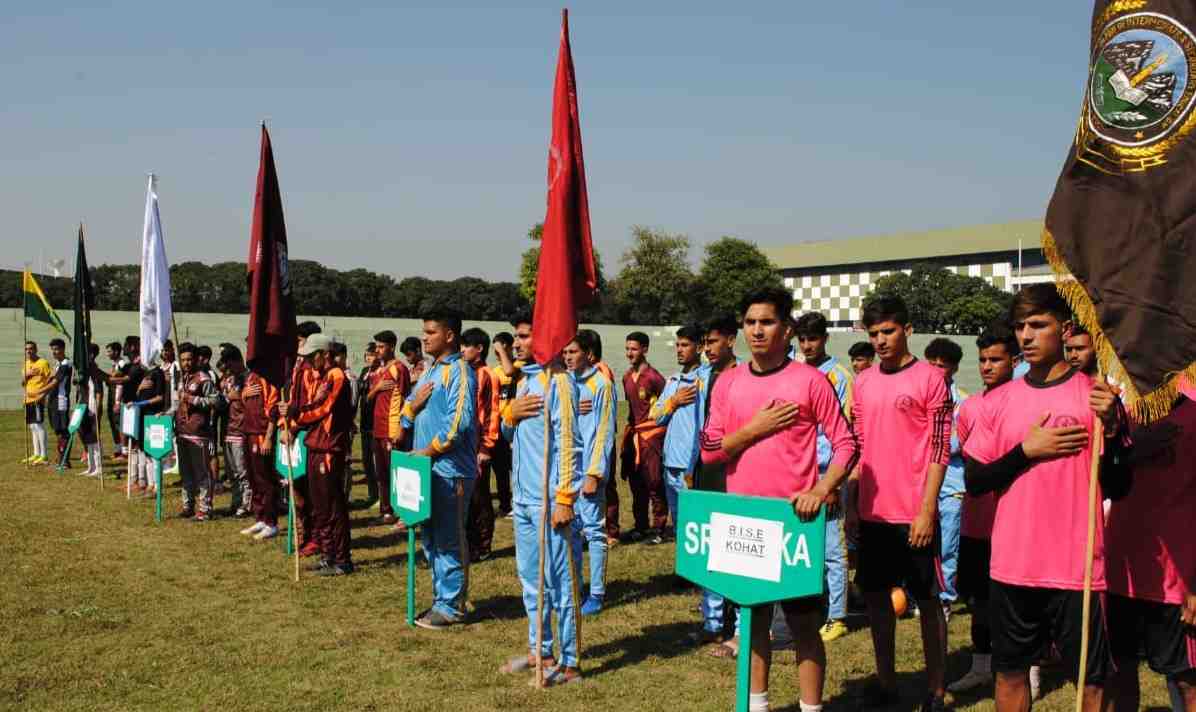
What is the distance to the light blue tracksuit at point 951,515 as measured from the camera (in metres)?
7.36

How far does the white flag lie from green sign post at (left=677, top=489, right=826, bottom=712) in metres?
9.35

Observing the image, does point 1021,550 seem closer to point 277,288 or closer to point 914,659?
point 914,659

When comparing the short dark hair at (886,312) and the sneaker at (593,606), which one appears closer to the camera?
the short dark hair at (886,312)

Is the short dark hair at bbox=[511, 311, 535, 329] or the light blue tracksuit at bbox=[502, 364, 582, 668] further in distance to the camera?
the short dark hair at bbox=[511, 311, 535, 329]

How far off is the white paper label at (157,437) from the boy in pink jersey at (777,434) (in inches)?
362

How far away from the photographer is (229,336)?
36469 millimetres

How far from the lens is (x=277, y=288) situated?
884cm

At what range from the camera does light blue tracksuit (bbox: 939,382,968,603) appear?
736 cm

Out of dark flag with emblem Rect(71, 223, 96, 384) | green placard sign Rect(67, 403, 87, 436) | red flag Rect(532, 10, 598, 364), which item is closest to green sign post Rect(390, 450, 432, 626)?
red flag Rect(532, 10, 598, 364)

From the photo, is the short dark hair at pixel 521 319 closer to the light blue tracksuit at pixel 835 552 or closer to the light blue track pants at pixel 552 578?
the light blue tracksuit at pixel 835 552

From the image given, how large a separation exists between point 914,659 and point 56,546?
8.81 metres

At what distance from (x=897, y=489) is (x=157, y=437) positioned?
9632 mm

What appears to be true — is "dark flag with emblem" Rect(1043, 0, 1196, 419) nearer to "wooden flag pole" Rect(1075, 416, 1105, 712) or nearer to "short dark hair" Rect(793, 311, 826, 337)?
A: "wooden flag pole" Rect(1075, 416, 1105, 712)

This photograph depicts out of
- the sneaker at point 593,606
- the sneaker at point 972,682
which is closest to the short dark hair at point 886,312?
the sneaker at point 972,682
